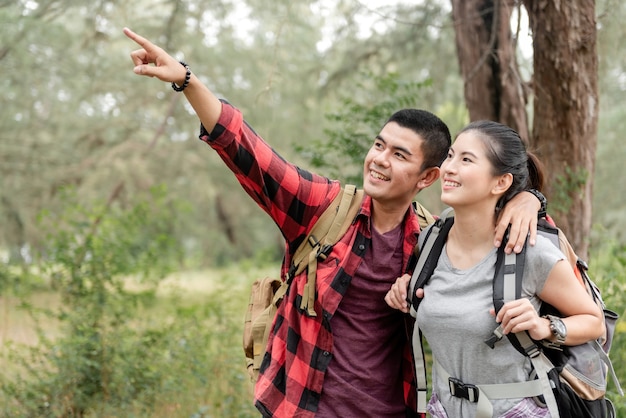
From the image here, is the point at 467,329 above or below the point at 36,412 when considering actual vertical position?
above

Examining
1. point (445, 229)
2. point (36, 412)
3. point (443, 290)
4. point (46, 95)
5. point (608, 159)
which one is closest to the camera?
point (443, 290)

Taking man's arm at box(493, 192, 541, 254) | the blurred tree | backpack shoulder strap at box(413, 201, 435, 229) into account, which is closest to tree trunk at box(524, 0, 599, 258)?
the blurred tree

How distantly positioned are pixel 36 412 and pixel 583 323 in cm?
385

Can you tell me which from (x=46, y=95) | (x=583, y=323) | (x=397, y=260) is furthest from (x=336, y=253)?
(x=46, y=95)

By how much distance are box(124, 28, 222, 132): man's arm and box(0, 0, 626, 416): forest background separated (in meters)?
1.79

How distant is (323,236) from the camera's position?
264cm

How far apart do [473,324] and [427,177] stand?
0.78 meters

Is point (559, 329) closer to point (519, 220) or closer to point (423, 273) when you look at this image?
point (519, 220)

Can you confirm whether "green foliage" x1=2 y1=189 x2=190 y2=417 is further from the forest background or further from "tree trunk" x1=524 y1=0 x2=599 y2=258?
"tree trunk" x1=524 y1=0 x2=599 y2=258

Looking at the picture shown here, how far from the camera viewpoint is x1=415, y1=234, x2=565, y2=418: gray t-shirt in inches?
84.0

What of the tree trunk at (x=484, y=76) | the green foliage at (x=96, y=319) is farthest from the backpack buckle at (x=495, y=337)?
the green foliage at (x=96, y=319)

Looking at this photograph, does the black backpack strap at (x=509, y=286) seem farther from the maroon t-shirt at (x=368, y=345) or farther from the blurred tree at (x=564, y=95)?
the blurred tree at (x=564, y=95)

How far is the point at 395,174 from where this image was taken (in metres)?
2.61

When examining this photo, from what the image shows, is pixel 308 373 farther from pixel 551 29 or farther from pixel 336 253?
pixel 551 29
